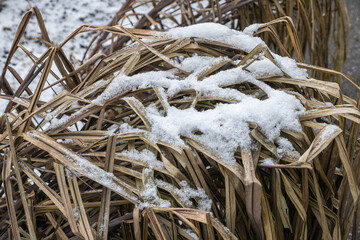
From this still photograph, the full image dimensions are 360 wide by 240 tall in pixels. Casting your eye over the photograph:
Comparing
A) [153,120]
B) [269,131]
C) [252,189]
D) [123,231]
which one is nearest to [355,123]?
[269,131]

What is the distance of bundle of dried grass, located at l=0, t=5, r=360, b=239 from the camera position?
714 mm

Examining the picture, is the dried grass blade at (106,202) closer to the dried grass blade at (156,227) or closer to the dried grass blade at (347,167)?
the dried grass blade at (156,227)

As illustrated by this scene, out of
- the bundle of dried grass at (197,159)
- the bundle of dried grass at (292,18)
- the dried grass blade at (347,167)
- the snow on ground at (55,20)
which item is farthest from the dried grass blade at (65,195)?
the snow on ground at (55,20)

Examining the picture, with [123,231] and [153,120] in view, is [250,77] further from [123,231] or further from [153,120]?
[123,231]

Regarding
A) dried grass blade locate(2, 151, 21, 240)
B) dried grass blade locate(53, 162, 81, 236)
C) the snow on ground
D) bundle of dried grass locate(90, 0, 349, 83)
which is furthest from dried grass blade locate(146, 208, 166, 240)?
the snow on ground

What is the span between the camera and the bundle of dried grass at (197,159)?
71 cm

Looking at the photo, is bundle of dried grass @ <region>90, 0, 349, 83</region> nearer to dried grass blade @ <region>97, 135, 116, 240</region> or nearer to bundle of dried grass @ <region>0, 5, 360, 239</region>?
bundle of dried grass @ <region>0, 5, 360, 239</region>

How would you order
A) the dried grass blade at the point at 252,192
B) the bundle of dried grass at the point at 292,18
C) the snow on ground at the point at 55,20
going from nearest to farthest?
the dried grass blade at the point at 252,192, the bundle of dried grass at the point at 292,18, the snow on ground at the point at 55,20

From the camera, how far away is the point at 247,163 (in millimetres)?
697

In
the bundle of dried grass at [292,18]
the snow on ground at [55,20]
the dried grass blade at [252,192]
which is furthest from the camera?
the snow on ground at [55,20]

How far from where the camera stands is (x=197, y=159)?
2.46 ft

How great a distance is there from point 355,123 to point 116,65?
53 centimetres

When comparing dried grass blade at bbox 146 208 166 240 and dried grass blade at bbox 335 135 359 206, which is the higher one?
dried grass blade at bbox 146 208 166 240

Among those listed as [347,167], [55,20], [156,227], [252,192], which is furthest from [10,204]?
[55,20]
